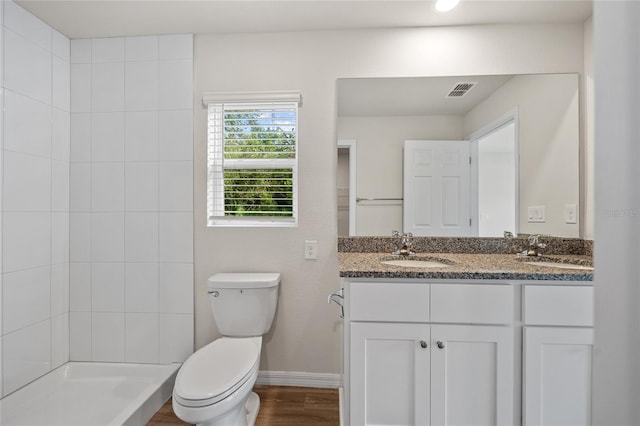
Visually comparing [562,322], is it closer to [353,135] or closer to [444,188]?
[444,188]

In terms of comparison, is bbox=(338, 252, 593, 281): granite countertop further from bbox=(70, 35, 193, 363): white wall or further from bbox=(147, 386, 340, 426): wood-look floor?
bbox=(70, 35, 193, 363): white wall

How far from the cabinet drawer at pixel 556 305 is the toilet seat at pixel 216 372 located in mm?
1266

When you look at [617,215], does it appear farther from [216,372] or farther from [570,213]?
[570,213]

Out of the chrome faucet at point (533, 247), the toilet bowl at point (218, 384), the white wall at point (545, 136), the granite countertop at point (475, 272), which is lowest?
the toilet bowl at point (218, 384)

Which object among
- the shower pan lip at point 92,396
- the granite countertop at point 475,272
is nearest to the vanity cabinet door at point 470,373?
the granite countertop at point 475,272

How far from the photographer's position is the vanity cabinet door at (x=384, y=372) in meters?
1.41

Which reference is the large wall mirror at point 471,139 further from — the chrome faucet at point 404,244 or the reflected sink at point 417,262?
the reflected sink at point 417,262

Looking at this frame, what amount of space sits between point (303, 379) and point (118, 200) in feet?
5.52

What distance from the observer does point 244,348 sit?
1.70 m

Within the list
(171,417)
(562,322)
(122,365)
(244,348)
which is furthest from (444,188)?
(122,365)

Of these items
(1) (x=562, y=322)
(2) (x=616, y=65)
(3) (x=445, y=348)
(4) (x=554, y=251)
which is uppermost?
(2) (x=616, y=65)

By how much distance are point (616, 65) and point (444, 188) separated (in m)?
1.83

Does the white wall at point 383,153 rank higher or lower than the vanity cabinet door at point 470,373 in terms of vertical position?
higher

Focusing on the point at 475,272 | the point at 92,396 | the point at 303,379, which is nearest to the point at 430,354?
the point at 475,272
